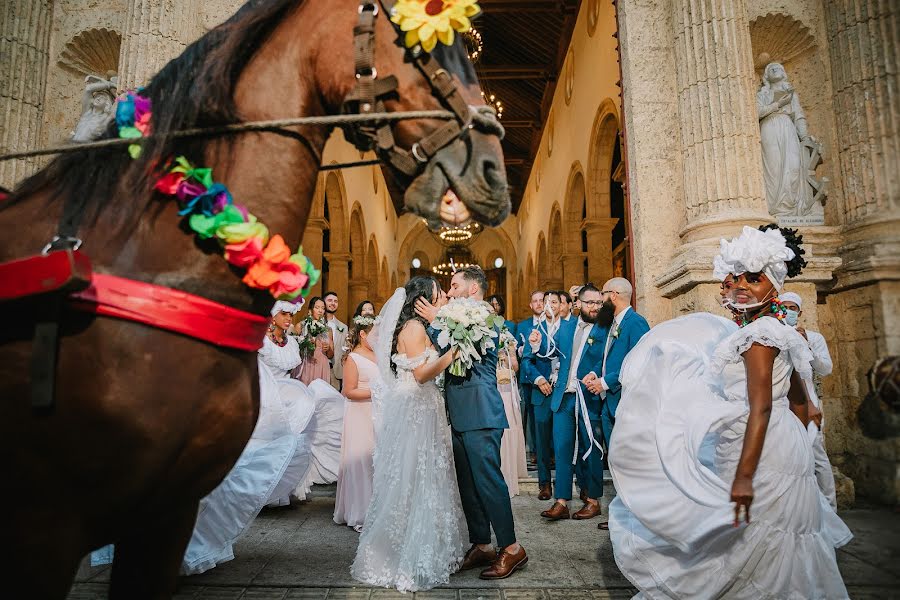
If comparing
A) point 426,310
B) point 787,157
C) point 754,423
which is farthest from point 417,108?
point 787,157

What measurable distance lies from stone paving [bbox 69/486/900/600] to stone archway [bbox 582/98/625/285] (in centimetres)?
812

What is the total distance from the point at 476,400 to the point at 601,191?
932 centimetres

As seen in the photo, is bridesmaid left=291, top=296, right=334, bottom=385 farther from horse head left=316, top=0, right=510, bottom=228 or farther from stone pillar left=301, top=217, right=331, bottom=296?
horse head left=316, top=0, right=510, bottom=228

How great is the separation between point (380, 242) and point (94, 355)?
63.5 ft

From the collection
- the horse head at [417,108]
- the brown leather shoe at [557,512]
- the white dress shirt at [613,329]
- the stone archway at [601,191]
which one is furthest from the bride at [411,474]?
the stone archway at [601,191]

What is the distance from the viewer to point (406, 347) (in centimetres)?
383

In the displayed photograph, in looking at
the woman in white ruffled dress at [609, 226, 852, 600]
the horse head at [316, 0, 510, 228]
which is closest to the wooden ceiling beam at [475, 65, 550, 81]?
the woman in white ruffled dress at [609, 226, 852, 600]

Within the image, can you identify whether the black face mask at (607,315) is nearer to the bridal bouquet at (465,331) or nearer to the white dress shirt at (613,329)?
the white dress shirt at (613,329)

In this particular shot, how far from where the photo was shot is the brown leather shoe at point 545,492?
5.60m

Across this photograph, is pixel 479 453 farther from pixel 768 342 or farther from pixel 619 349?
pixel 619 349

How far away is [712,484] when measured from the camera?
2.65 meters

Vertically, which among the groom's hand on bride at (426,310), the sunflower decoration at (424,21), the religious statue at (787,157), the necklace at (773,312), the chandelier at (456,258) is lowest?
the necklace at (773,312)

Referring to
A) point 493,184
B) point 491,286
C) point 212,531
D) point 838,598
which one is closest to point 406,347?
point 212,531

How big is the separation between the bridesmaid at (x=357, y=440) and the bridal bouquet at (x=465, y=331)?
5.02 feet
